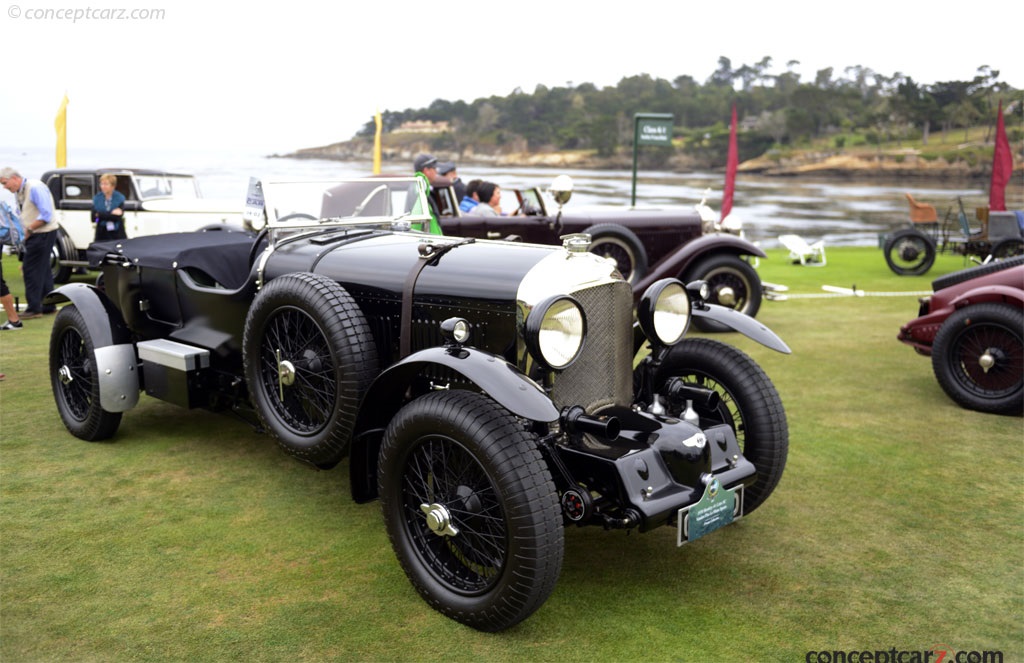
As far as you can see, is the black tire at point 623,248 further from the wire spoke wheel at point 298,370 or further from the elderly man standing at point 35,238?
the elderly man standing at point 35,238

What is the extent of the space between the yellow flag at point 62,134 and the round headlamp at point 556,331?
49.7 ft

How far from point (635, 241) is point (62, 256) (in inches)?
324

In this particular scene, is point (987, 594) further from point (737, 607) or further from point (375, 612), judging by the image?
point (375, 612)

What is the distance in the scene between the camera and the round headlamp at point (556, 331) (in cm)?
312

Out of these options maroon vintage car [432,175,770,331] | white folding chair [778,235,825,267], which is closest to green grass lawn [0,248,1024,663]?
maroon vintage car [432,175,770,331]

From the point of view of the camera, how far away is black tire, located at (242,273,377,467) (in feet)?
11.6

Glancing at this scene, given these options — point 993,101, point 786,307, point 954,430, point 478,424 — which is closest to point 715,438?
point 478,424

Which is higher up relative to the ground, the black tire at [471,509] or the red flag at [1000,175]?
the red flag at [1000,175]

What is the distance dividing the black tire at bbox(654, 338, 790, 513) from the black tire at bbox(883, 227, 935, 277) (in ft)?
34.7

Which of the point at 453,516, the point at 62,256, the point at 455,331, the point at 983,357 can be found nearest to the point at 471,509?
the point at 453,516

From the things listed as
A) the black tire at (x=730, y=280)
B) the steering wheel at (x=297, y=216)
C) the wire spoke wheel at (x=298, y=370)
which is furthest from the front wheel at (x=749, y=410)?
the black tire at (x=730, y=280)

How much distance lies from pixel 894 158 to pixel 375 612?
73.2 metres

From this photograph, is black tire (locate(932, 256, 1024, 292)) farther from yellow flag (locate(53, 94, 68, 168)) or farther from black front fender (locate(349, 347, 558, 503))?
yellow flag (locate(53, 94, 68, 168))

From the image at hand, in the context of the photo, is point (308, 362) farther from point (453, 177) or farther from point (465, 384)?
point (453, 177)
